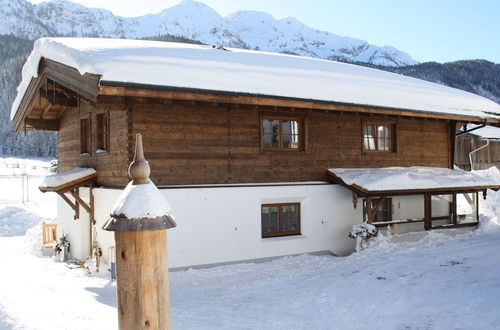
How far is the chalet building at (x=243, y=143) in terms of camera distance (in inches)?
425

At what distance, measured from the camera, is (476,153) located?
30.5 metres

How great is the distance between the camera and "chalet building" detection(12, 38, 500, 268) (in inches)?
425

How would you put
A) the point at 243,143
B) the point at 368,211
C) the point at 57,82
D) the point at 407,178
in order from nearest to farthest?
the point at 57,82
the point at 243,143
the point at 368,211
the point at 407,178

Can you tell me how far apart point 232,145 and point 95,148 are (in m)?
4.15

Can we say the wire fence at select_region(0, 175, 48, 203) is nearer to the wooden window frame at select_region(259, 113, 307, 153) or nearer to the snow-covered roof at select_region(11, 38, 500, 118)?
the snow-covered roof at select_region(11, 38, 500, 118)

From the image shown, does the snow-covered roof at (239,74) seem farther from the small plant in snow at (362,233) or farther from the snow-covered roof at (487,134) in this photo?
the snow-covered roof at (487,134)

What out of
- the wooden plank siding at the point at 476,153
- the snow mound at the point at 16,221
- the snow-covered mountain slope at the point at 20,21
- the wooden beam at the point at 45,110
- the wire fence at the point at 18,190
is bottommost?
the snow mound at the point at 16,221

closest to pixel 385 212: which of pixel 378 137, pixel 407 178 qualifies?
pixel 407 178

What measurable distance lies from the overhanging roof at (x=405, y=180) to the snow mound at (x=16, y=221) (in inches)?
569

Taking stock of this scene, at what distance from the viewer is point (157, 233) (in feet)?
9.70

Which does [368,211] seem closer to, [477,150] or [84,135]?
[84,135]

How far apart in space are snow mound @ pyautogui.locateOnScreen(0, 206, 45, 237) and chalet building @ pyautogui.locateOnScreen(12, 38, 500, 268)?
16.6 ft

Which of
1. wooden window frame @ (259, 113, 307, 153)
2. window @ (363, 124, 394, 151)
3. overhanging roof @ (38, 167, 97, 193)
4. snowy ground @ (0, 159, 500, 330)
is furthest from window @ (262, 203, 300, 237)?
overhanging roof @ (38, 167, 97, 193)

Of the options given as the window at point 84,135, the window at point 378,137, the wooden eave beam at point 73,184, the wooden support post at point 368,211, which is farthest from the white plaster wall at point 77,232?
the window at point 378,137
